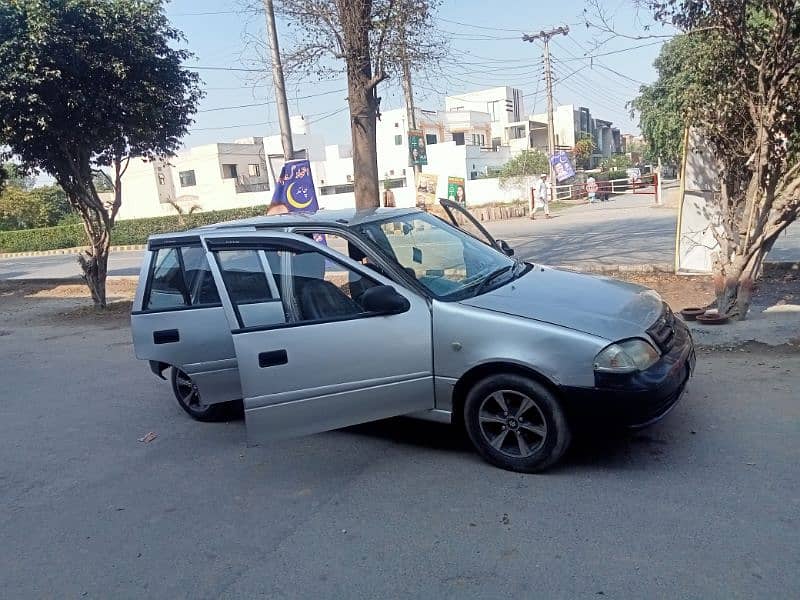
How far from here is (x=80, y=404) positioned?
6672mm

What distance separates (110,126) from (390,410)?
9262 millimetres

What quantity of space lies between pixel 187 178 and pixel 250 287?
52489 millimetres

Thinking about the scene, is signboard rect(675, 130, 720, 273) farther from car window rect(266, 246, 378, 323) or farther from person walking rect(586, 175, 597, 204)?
person walking rect(586, 175, 597, 204)

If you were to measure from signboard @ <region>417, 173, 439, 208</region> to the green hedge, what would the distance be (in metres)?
13.2

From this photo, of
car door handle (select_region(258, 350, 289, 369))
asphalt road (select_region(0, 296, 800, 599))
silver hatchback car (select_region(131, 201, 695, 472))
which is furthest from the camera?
car door handle (select_region(258, 350, 289, 369))

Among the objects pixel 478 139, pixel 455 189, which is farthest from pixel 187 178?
pixel 455 189

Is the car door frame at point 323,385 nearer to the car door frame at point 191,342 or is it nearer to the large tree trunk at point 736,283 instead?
the car door frame at point 191,342

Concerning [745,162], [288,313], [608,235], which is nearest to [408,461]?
[288,313]

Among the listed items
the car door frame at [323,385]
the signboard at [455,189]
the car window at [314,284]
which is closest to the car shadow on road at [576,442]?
the car door frame at [323,385]

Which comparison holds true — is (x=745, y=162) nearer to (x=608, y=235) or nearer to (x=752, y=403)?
(x=752, y=403)

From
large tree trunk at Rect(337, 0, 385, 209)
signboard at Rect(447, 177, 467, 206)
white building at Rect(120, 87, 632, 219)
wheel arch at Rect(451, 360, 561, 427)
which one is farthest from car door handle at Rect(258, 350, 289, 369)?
white building at Rect(120, 87, 632, 219)

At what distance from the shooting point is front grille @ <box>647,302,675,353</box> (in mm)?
4090

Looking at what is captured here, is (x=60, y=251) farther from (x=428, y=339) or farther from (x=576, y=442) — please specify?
(x=576, y=442)

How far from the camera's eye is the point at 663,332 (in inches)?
167
